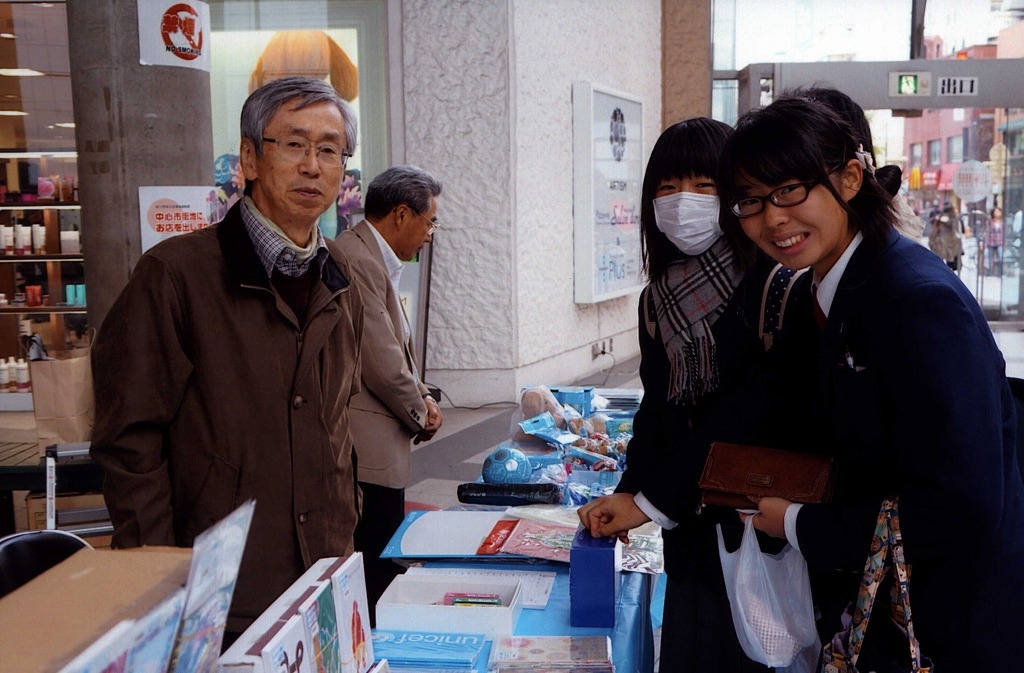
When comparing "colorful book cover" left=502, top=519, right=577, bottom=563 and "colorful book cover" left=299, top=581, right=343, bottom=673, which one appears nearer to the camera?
"colorful book cover" left=299, top=581, right=343, bottom=673

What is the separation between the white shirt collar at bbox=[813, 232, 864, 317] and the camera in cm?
148

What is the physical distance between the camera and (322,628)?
1.02 meters

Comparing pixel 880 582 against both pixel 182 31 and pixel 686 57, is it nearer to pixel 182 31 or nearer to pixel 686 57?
pixel 182 31

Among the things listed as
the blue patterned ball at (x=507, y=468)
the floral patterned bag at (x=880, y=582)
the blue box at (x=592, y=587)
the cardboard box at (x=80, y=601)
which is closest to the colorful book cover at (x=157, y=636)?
the cardboard box at (x=80, y=601)

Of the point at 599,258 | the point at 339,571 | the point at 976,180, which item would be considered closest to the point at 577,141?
the point at 599,258

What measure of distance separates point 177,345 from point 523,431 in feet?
5.98

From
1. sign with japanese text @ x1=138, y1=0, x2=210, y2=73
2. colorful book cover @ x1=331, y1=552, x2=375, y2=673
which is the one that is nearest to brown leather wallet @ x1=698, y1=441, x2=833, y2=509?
colorful book cover @ x1=331, y1=552, x2=375, y2=673

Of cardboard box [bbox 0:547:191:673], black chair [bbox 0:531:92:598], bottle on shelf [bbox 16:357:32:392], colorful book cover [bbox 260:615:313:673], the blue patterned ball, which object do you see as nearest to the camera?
cardboard box [bbox 0:547:191:673]

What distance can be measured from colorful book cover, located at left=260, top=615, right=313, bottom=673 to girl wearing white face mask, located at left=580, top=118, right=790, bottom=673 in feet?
3.29

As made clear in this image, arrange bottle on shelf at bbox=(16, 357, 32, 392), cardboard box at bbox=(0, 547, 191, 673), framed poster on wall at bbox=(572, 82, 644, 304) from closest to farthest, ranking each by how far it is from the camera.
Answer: cardboard box at bbox=(0, 547, 191, 673) < bottle on shelf at bbox=(16, 357, 32, 392) < framed poster on wall at bbox=(572, 82, 644, 304)

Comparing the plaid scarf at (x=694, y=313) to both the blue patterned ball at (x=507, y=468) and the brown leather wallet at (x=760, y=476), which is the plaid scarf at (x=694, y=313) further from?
the blue patterned ball at (x=507, y=468)

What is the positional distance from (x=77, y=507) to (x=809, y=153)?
306 centimetres

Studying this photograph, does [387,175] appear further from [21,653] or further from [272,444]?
[21,653]

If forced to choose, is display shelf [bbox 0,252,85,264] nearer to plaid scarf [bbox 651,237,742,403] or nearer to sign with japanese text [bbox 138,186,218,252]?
sign with japanese text [bbox 138,186,218,252]
